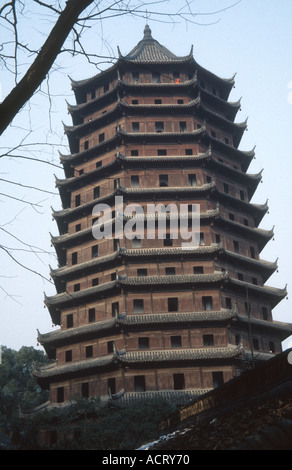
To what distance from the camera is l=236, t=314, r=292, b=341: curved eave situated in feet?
92.2

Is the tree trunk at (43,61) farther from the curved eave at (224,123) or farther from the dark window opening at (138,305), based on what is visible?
the curved eave at (224,123)

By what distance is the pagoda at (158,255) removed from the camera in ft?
85.6

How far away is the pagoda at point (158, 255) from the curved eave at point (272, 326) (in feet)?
0.49

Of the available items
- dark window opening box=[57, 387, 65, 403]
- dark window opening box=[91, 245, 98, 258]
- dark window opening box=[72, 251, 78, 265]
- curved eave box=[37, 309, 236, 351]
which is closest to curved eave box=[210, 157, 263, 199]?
dark window opening box=[91, 245, 98, 258]

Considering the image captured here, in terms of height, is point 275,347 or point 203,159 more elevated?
point 203,159

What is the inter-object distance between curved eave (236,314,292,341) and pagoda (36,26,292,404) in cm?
15

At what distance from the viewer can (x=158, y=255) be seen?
2856 cm

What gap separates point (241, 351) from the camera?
82.6 feet

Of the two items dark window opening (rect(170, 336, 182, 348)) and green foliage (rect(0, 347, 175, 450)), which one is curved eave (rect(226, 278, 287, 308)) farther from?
green foliage (rect(0, 347, 175, 450))

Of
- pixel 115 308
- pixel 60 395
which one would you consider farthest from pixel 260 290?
pixel 60 395

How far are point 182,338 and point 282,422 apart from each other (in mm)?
22735
